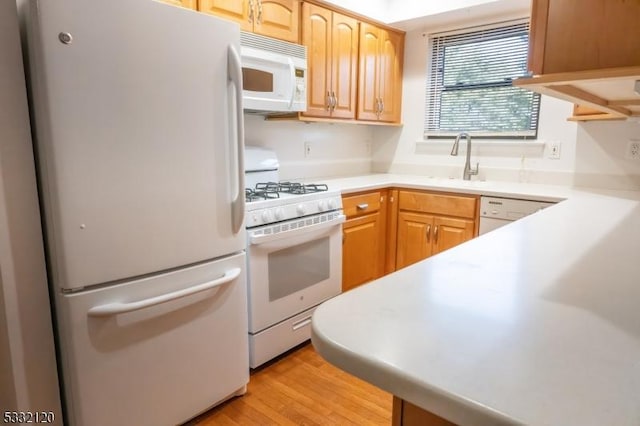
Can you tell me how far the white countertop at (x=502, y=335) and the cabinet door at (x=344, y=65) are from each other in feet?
6.95

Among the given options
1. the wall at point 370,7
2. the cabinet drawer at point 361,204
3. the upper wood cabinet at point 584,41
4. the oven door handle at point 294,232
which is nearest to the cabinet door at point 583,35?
the upper wood cabinet at point 584,41

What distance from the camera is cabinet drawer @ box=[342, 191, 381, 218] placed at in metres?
2.68

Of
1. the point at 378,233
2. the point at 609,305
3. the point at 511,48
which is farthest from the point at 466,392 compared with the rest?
the point at 511,48

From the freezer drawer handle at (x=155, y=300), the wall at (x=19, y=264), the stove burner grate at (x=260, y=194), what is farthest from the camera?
the stove burner grate at (x=260, y=194)

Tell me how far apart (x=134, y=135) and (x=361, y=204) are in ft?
5.55

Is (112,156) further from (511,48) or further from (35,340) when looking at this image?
(511,48)

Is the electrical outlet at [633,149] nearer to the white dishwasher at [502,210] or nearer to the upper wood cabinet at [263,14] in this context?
the white dishwasher at [502,210]

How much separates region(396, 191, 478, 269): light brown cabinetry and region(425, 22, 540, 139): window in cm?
80

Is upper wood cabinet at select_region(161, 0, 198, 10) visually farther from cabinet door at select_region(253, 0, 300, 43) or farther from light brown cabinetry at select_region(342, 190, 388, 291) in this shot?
light brown cabinetry at select_region(342, 190, 388, 291)

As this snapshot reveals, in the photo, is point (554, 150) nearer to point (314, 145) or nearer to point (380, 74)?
point (380, 74)

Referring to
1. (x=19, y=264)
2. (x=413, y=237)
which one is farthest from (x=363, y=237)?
(x=19, y=264)

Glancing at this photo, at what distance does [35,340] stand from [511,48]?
3342 mm

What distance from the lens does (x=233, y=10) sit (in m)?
2.14

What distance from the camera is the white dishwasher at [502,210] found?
95.9 inches
